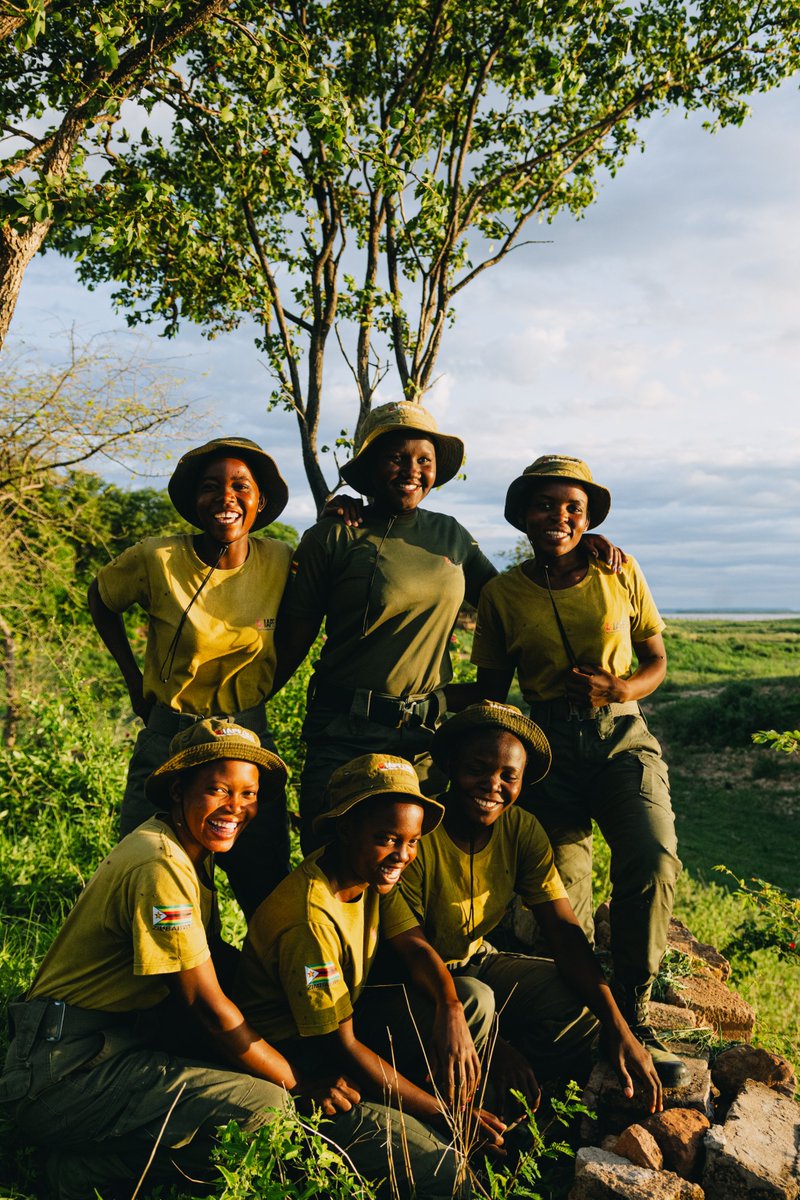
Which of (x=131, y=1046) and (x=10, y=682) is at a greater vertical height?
(x=10, y=682)

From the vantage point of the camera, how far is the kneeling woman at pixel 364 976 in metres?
2.89

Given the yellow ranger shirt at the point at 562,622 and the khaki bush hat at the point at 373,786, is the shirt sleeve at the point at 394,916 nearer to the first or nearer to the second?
the khaki bush hat at the point at 373,786

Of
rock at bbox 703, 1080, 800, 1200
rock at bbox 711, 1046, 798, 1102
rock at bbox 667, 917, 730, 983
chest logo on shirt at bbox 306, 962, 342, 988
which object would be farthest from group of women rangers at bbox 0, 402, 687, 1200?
rock at bbox 667, 917, 730, 983

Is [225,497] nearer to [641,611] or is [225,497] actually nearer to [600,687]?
[600,687]

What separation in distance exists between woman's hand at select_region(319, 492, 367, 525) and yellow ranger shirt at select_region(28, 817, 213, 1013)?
5.14 ft

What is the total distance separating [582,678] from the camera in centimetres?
381

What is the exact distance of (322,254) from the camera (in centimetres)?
895

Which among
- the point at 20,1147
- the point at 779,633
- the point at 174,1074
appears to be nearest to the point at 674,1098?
the point at 174,1074

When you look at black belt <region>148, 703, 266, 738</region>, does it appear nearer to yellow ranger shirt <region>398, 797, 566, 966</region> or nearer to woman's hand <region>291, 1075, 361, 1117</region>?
yellow ranger shirt <region>398, 797, 566, 966</region>

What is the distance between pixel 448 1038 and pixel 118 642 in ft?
7.45

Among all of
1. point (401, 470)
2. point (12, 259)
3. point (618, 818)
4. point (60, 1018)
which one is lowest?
point (60, 1018)

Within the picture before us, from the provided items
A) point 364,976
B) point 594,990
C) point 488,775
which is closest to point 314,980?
point 364,976

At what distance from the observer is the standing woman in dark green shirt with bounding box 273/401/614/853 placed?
3.75 metres

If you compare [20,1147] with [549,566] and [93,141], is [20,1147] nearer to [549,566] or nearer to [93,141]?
[549,566]
